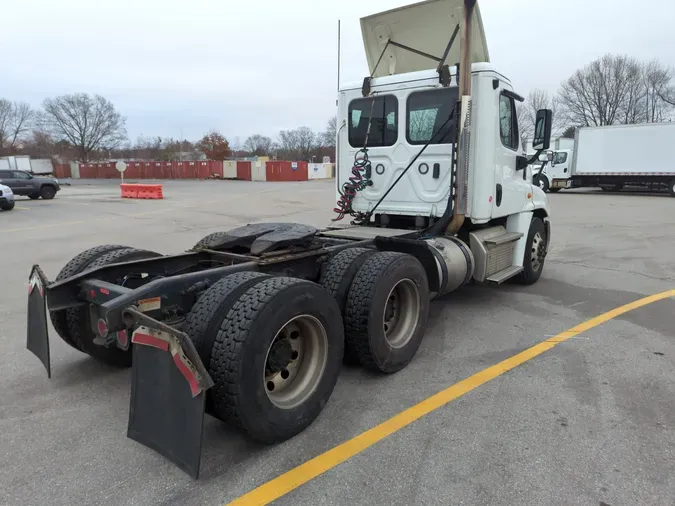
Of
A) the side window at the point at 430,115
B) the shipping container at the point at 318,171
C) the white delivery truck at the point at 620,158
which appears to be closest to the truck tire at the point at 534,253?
the side window at the point at 430,115

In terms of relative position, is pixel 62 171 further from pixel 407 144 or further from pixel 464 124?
pixel 464 124

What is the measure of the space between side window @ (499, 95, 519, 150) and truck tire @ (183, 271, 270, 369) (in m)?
3.95

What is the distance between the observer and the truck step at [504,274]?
218 inches

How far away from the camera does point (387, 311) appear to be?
4184 mm

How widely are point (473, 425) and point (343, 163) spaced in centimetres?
403

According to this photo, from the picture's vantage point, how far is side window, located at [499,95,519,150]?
5.54 metres

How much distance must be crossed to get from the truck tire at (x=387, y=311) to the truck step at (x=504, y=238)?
172 centimetres

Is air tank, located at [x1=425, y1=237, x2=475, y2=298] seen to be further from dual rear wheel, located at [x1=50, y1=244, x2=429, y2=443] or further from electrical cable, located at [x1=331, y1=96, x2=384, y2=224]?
electrical cable, located at [x1=331, y1=96, x2=384, y2=224]

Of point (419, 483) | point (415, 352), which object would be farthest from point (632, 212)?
point (419, 483)

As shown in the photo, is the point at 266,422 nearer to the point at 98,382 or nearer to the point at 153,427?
the point at 153,427

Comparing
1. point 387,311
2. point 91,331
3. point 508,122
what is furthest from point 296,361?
point 508,122

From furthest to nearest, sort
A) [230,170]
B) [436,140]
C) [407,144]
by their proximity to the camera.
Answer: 1. [230,170]
2. [407,144]
3. [436,140]

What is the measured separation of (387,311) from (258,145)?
312 feet

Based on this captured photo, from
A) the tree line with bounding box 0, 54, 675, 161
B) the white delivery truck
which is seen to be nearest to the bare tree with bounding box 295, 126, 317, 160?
the tree line with bounding box 0, 54, 675, 161
